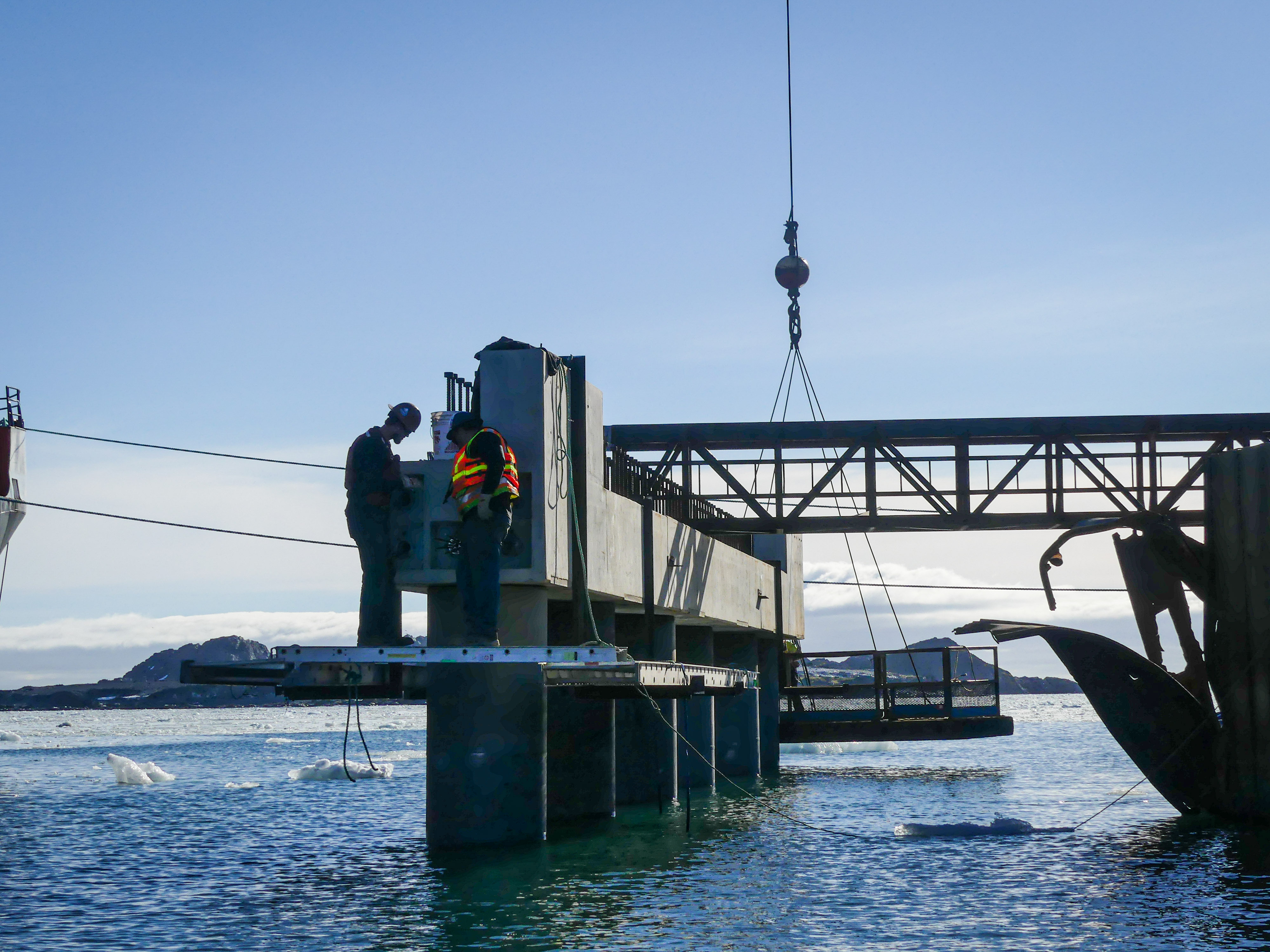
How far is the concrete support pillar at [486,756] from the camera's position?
19.2m

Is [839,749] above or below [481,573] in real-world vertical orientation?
below

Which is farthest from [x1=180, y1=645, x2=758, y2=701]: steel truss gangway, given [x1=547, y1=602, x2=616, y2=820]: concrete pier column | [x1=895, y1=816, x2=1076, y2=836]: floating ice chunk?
[x1=895, y1=816, x2=1076, y2=836]: floating ice chunk

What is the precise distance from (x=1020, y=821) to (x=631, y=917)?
12119mm

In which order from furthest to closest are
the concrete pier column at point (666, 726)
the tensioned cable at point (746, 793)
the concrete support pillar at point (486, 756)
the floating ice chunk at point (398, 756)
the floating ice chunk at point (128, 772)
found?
the floating ice chunk at point (398, 756) → the floating ice chunk at point (128, 772) → the concrete pier column at point (666, 726) → the tensioned cable at point (746, 793) → the concrete support pillar at point (486, 756)

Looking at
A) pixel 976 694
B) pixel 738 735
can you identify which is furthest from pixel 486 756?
pixel 976 694

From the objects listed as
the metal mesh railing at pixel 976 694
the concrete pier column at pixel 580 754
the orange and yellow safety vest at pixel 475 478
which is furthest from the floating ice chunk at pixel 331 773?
the orange and yellow safety vest at pixel 475 478

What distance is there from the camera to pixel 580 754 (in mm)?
24672

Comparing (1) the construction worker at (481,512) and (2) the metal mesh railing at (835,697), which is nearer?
(1) the construction worker at (481,512)

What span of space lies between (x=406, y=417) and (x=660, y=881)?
7360 mm

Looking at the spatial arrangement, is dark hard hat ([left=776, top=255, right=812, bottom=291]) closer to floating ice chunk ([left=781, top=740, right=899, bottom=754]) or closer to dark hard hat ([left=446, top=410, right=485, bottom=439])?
dark hard hat ([left=446, top=410, right=485, bottom=439])

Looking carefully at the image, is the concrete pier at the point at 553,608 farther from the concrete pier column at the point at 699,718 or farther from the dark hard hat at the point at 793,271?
the dark hard hat at the point at 793,271

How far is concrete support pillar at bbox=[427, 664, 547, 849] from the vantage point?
63.0ft

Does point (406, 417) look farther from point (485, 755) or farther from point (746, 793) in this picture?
point (746, 793)

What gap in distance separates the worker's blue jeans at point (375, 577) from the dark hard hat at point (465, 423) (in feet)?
7.32
